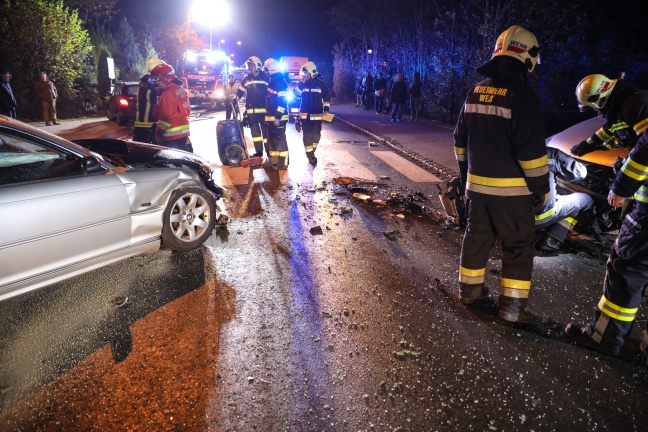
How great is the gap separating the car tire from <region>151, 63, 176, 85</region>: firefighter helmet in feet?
8.51

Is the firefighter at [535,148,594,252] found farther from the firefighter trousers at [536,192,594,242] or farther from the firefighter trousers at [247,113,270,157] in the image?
the firefighter trousers at [247,113,270,157]

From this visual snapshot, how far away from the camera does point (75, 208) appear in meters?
3.25

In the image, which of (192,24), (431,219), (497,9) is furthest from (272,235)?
(192,24)

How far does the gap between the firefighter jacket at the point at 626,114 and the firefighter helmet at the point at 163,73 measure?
17.5ft

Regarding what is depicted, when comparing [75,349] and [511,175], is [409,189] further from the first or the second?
[75,349]

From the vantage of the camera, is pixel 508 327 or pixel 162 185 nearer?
pixel 508 327

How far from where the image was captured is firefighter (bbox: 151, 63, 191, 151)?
624 cm

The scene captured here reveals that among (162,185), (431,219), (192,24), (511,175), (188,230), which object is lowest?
(431,219)

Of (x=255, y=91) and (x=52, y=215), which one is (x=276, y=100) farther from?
(x=52, y=215)

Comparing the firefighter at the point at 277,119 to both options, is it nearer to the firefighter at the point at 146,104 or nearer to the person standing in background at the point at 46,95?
the firefighter at the point at 146,104

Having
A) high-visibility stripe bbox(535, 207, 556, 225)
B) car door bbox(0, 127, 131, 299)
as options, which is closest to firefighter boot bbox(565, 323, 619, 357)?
high-visibility stripe bbox(535, 207, 556, 225)

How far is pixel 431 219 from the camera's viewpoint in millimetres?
5836

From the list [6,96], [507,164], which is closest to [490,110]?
[507,164]

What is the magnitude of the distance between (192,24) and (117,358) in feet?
187
